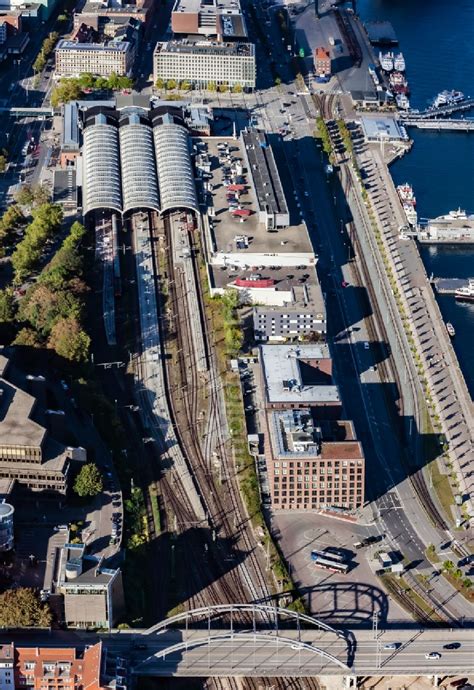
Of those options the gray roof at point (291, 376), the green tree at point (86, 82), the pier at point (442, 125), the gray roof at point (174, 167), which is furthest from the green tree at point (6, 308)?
the pier at point (442, 125)

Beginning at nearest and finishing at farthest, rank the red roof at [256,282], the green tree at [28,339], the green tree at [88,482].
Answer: the green tree at [88,482], the green tree at [28,339], the red roof at [256,282]

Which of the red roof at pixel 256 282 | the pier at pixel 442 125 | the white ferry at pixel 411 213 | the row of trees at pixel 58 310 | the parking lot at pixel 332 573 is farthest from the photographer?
the pier at pixel 442 125

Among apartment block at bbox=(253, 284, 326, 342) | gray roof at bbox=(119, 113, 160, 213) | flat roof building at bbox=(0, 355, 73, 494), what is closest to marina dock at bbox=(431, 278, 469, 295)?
apartment block at bbox=(253, 284, 326, 342)

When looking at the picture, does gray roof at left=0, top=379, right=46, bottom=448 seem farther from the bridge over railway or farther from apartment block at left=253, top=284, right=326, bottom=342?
apartment block at left=253, top=284, right=326, bottom=342

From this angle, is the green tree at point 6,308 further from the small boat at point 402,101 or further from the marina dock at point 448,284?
the small boat at point 402,101

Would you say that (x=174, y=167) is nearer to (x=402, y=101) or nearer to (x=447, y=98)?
(x=402, y=101)

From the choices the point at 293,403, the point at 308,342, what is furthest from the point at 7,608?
the point at 308,342
